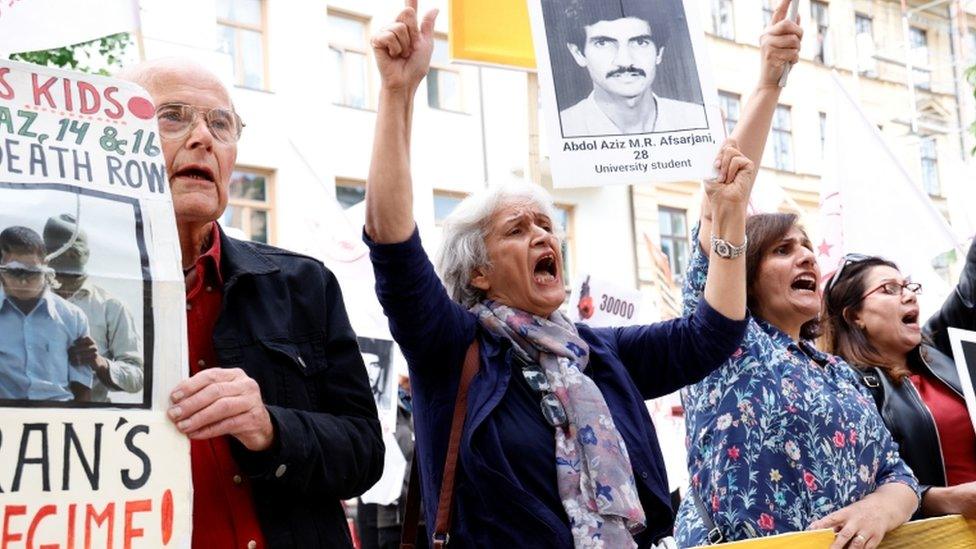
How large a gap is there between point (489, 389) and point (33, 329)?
1042 millimetres

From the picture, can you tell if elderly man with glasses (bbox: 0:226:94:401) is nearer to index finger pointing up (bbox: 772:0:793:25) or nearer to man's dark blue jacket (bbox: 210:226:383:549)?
man's dark blue jacket (bbox: 210:226:383:549)

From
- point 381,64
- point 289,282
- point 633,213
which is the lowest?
point 289,282

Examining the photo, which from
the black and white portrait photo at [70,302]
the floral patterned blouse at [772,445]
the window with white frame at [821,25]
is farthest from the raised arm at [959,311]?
the window with white frame at [821,25]

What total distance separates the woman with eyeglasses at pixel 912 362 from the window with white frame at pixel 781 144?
1933 centimetres

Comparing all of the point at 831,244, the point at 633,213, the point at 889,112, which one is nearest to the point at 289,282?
the point at 831,244

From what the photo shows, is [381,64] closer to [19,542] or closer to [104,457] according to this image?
[104,457]

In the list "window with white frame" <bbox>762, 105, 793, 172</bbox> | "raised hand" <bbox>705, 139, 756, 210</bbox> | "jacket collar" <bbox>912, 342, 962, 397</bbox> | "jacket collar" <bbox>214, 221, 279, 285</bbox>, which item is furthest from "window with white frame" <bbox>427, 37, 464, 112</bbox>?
"jacket collar" <bbox>214, 221, 279, 285</bbox>

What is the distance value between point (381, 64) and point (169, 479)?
3.08 feet

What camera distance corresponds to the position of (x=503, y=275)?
9.49ft

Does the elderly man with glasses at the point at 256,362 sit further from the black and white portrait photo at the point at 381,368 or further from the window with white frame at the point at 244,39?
the window with white frame at the point at 244,39

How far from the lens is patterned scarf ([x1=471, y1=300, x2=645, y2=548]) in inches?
100.0

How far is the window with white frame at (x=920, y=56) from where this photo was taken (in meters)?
26.2

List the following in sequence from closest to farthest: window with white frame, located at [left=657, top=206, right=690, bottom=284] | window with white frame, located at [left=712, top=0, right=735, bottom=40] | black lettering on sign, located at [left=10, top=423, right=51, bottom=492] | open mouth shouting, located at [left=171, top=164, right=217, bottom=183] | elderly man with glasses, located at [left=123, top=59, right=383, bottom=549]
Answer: black lettering on sign, located at [left=10, top=423, right=51, bottom=492] → elderly man with glasses, located at [left=123, top=59, right=383, bottom=549] → open mouth shouting, located at [left=171, top=164, right=217, bottom=183] → window with white frame, located at [left=657, top=206, right=690, bottom=284] → window with white frame, located at [left=712, top=0, right=735, bottom=40]

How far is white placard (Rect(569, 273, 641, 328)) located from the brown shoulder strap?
171 inches
